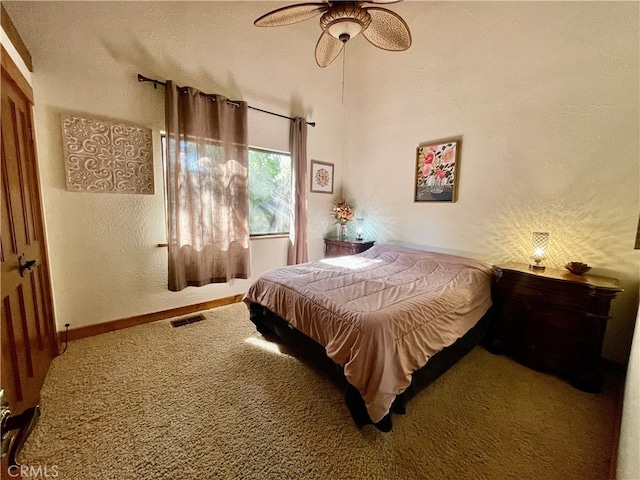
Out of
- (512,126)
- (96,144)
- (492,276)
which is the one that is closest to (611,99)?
(512,126)

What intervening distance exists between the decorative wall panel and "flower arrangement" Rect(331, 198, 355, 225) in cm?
227

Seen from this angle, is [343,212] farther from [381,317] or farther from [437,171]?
[381,317]

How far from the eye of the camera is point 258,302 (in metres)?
2.26

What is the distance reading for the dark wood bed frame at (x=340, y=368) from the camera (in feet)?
4.89

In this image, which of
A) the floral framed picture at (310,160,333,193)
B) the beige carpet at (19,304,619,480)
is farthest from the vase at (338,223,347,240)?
the beige carpet at (19,304,619,480)

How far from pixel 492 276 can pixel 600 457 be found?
4.31 feet

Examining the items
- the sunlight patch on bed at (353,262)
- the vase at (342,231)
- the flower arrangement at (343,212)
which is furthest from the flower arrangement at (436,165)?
the vase at (342,231)

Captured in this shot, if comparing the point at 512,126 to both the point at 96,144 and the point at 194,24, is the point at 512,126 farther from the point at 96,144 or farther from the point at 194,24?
the point at 96,144

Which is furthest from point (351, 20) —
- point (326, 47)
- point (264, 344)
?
point (264, 344)

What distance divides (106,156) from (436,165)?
326cm

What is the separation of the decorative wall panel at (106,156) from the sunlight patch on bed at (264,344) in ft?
5.63

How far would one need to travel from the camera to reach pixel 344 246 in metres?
3.67
